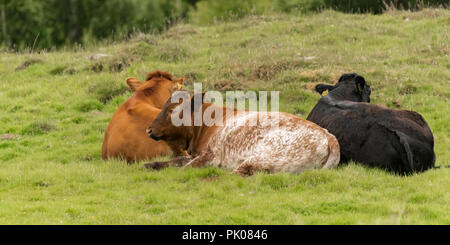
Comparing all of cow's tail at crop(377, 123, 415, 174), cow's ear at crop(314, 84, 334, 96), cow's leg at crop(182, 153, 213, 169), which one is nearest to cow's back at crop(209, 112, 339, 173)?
cow's leg at crop(182, 153, 213, 169)

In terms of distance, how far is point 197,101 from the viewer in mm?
10055

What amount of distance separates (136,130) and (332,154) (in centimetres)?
347

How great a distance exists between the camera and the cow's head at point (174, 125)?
967cm

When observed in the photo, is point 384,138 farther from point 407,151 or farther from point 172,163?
point 172,163

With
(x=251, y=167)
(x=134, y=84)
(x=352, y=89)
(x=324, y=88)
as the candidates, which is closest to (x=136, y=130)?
(x=134, y=84)

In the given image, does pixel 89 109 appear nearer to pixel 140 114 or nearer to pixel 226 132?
pixel 140 114

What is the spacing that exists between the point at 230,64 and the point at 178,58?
2.14m

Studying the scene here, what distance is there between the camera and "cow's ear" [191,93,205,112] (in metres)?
10.0

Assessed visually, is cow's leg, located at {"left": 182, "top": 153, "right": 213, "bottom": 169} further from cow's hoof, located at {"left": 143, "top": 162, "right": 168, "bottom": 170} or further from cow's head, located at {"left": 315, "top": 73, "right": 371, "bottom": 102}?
cow's head, located at {"left": 315, "top": 73, "right": 371, "bottom": 102}

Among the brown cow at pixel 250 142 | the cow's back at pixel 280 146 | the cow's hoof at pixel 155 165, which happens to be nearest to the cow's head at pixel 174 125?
the brown cow at pixel 250 142

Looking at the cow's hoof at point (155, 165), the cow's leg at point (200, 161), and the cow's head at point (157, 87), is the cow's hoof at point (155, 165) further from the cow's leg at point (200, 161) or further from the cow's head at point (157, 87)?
the cow's head at point (157, 87)

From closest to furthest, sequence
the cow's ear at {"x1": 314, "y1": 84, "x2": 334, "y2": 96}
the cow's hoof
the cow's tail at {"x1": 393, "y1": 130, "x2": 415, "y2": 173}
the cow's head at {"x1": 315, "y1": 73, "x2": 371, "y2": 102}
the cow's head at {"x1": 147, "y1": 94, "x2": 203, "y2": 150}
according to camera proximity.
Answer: the cow's tail at {"x1": 393, "y1": 130, "x2": 415, "y2": 173} → the cow's hoof → the cow's head at {"x1": 147, "y1": 94, "x2": 203, "y2": 150} → the cow's head at {"x1": 315, "y1": 73, "x2": 371, "y2": 102} → the cow's ear at {"x1": 314, "y1": 84, "x2": 334, "y2": 96}

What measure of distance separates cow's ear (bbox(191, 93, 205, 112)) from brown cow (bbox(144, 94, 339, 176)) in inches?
0.7

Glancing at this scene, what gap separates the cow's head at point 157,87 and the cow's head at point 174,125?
143cm
